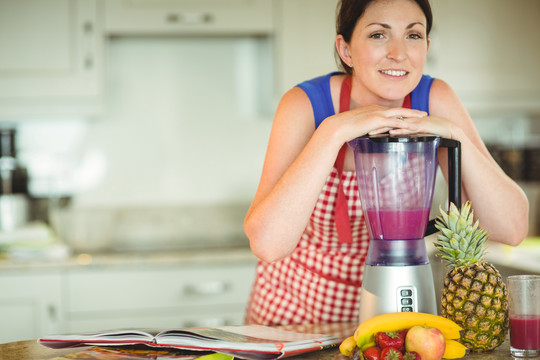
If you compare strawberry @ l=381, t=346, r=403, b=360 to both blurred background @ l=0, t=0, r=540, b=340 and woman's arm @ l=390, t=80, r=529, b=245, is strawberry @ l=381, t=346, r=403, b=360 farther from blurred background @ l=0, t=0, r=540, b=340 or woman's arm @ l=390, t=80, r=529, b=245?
blurred background @ l=0, t=0, r=540, b=340

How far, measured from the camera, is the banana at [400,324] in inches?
37.0

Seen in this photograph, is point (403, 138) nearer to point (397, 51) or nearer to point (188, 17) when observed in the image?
point (397, 51)

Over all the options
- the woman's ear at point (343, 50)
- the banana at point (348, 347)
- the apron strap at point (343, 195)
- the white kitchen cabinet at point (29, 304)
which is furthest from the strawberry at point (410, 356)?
the white kitchen cabinet at point (29, 304)

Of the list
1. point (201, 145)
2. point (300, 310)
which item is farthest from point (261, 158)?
point (300, 310)


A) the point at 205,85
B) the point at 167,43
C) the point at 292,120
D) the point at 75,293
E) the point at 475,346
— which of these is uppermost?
the point at 167,43

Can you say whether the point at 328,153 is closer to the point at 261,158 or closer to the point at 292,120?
the point at 292,120

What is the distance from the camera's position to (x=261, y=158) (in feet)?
9.84

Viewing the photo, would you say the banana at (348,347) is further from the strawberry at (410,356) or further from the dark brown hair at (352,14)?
the dark brown hair at (352,14)

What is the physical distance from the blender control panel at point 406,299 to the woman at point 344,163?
0.79ft

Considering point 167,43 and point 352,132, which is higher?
point 167,43

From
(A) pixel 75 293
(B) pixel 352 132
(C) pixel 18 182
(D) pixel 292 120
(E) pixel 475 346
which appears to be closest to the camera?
(E) pixel 475 346

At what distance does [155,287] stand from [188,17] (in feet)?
3.52

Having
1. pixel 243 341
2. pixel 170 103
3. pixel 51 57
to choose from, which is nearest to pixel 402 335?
pixel 243 341

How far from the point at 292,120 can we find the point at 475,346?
56cm
